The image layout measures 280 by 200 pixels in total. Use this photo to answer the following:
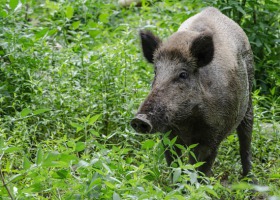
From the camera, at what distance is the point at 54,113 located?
731 centimetres

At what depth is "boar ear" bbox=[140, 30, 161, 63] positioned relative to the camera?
6.39 metres

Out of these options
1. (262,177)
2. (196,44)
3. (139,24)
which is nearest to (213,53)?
(196,44)

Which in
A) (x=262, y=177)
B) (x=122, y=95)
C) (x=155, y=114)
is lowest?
(x=262, y=177)

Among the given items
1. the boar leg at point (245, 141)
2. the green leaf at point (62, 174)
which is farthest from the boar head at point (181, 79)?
the boar leg at point (245, 141)

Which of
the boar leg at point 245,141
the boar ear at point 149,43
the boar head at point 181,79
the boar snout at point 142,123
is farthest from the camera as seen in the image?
the boar leg at point 245,141

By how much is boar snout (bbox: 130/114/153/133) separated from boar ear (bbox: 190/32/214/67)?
3.20 ft

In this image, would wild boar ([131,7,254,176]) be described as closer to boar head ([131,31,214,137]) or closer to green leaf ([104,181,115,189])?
boar head ([131,31,214,137])

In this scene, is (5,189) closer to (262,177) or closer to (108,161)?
(108,161)

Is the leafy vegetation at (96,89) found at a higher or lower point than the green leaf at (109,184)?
lower

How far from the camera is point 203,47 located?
6.04 meters

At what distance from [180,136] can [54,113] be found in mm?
1790

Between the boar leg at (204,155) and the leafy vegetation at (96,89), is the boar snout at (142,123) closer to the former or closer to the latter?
the leafy vegetation at (96,89)

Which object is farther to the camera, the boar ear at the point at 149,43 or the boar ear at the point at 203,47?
the boar ear at the point at 149,43

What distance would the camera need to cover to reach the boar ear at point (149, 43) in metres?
6.39
